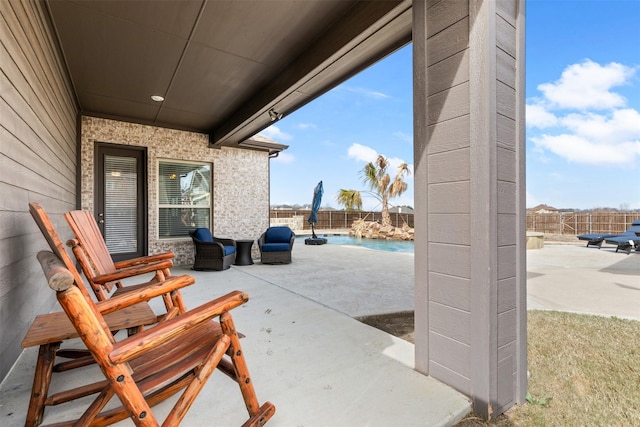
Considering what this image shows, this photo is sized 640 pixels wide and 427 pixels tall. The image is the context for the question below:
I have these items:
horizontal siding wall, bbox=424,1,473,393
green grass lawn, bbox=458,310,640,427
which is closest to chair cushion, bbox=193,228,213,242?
horizontal siding wall, bbox=424,1,473,393

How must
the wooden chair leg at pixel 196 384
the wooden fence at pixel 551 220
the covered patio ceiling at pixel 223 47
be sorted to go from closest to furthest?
1. the wooden chair leg at pixel 196 384
2. the covered patio ceiling at pixel 223 47
3. the wooden fence at pixel 551 220

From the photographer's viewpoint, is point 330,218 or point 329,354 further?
point 330,218

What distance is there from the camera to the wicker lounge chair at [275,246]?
6070 mm

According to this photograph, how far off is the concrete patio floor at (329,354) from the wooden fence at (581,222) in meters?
10.5

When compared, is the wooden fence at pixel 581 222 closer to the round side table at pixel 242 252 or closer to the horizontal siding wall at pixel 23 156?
the round side table at pixel 242 252

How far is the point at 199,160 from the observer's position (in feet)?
20.0

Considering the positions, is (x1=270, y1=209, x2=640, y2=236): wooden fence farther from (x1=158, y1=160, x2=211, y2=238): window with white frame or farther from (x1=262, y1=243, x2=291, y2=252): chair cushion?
(x1=262, y1=243, x2=291, y2=252): chair cushion

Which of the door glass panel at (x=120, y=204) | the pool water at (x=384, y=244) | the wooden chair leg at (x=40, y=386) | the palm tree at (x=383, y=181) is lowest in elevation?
the pool water at (x=384, y=244)

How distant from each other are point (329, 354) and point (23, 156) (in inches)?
100

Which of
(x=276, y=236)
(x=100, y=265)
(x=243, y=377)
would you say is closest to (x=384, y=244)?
(x=276, y=236)

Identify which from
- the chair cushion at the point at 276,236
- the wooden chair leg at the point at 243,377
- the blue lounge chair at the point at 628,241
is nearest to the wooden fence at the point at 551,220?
the blue lounge chair at the point at 628,241

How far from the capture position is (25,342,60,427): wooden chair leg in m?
1.36

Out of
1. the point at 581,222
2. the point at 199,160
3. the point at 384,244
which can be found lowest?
the point at 384,244

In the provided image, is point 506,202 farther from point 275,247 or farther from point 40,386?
point 275,247
